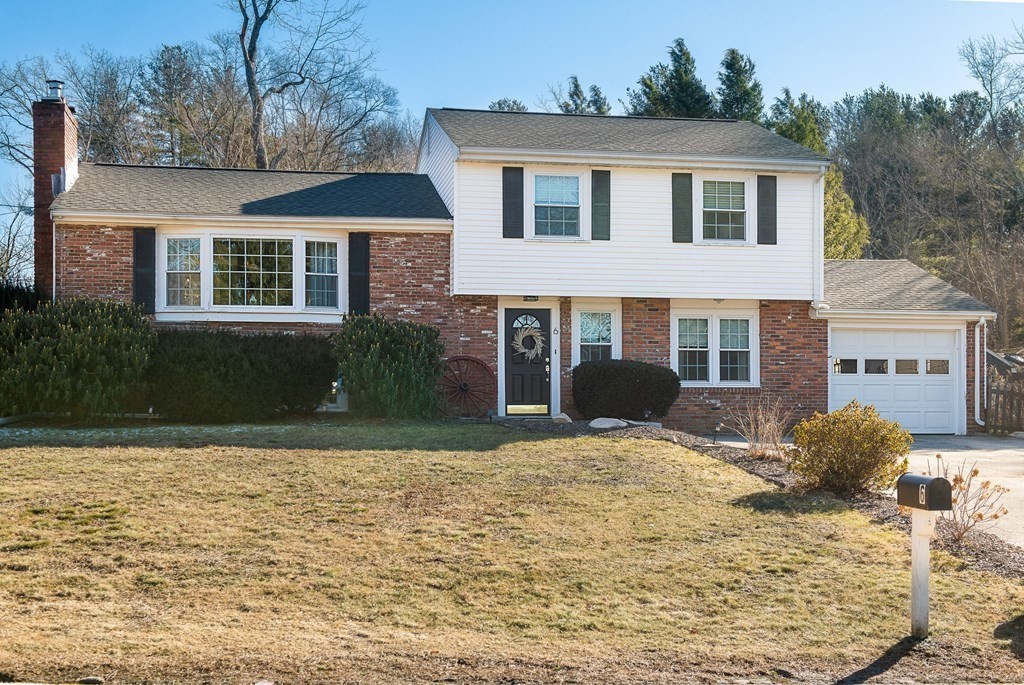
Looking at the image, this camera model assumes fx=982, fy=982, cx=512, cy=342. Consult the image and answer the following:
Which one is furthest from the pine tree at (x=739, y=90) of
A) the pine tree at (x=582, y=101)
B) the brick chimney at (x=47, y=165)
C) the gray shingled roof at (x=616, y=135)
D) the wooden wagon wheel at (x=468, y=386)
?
the brick chimney at (x=47, y=165)

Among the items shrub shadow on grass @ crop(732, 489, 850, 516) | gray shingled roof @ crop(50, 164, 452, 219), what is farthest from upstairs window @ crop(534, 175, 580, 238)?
shrub shadow on grass @ crop(732, 489, 850, 516)

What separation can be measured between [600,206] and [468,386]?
4.29 metres

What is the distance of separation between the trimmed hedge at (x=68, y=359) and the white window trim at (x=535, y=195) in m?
7.25

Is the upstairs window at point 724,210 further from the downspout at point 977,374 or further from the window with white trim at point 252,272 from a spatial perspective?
the window with white trim at point 252,272

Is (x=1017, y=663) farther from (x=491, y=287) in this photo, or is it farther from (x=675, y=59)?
(x=675, y=59)

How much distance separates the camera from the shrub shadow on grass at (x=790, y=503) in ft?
32.8

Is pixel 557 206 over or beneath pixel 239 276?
over

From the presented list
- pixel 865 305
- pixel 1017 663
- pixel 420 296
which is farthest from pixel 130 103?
pixel 1017 663

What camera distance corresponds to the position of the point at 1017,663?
20.8 feet

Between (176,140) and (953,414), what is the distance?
88.8ft

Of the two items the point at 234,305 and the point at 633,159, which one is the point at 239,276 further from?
the point at 633,159

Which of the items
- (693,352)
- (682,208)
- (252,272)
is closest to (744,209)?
(682,208)

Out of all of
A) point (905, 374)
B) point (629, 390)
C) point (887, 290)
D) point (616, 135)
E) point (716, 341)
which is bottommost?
point (629, 390)

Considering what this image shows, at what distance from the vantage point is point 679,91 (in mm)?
35469
